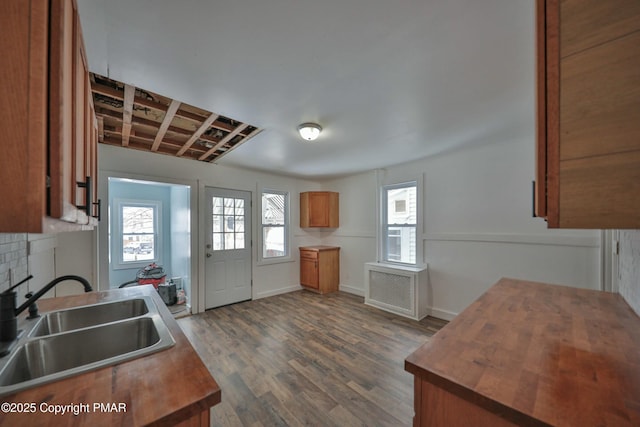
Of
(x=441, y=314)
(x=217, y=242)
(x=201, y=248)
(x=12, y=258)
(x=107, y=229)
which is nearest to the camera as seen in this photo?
(x=12, y=258)

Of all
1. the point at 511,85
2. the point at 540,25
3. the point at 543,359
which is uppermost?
the point at 511,85

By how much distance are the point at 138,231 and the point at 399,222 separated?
5126 mm

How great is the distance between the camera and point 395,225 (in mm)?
4043

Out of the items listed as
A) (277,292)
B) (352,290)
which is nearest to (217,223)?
(277,292)

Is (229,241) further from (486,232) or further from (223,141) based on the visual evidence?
(486,232)

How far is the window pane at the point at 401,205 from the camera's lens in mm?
3854

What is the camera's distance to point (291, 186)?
4.87m

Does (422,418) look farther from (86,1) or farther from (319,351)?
(86,1)

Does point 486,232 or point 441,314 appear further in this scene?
point 441,314

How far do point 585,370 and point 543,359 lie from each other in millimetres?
107

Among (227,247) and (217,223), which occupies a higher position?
(217,223)

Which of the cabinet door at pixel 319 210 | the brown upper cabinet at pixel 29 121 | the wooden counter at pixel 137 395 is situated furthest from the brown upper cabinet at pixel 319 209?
the brown upper cabinet at pixel 29 121

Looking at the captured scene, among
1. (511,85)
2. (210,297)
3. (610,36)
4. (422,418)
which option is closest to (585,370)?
(422,418)

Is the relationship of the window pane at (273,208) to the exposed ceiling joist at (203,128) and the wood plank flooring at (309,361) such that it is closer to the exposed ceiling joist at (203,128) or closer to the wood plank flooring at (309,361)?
the wood plank flooring at (309,361)
